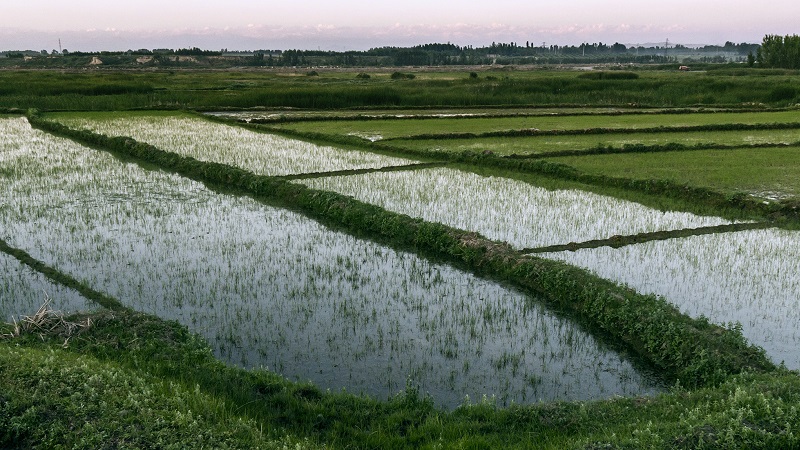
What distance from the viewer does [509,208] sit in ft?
34.8

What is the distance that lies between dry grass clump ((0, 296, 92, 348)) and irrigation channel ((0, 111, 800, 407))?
111 cm

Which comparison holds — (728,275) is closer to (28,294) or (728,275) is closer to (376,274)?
(376,274)

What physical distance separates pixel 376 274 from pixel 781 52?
51.7m

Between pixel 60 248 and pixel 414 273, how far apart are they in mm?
4780

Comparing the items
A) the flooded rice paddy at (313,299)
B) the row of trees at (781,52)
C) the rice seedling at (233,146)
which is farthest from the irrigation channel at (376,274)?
the row of trees at (781,52)

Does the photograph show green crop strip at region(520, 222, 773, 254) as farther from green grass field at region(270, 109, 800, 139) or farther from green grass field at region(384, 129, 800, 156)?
green grass field at region(270, 109, 800, 139)

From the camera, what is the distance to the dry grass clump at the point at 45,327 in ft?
17.4

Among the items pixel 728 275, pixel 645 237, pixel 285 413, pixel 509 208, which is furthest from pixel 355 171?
pixel 285 413

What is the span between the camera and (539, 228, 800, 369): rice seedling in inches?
245

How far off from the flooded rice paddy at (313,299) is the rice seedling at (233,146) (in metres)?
3.07

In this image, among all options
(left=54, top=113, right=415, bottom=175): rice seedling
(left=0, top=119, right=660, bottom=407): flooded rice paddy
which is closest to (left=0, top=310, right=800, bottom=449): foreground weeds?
(left=0, top=119, right=660, bottom=407): flooded rice paddy

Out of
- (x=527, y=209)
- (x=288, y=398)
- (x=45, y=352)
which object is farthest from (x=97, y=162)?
(x=288, y=398)

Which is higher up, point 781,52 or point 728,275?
point 781,52

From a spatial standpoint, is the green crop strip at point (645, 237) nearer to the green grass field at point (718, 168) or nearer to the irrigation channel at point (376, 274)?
the irrigation channel at point (376, 274)
